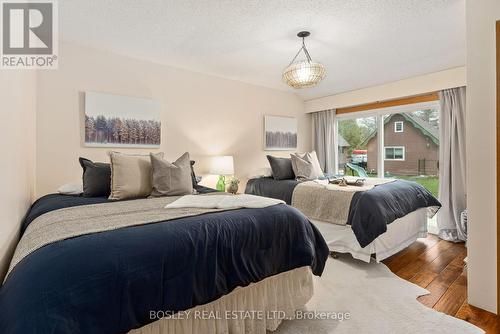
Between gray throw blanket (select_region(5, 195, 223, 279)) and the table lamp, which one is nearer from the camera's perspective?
gray throw blanket (select_region(5, 195, 223, 279))

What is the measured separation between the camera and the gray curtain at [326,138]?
5.04m

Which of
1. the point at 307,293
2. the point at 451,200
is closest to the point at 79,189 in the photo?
the point at 307,293

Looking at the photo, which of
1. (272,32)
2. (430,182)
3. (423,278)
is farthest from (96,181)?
(430,182)

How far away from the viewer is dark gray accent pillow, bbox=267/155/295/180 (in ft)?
12.6

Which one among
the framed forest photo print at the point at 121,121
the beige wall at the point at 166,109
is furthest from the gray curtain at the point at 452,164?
the framed forest photo print at the point at 121,121

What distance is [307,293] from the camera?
6.02ft

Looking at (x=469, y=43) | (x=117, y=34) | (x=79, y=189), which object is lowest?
(x=79, y=189)

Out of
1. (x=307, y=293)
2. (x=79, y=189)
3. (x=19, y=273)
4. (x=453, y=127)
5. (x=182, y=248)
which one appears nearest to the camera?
(x=19, y=273)

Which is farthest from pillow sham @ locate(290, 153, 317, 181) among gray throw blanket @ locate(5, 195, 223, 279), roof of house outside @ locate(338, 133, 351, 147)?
gray throw blanket @ locate(5, 195, 223, 279)

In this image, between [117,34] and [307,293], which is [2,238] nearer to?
[307,293]

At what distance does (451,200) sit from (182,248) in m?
3.82

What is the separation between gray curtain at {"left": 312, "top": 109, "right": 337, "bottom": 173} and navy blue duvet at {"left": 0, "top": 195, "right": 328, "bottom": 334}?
→ 3.72m

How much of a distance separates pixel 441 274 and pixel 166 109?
11.6 ft

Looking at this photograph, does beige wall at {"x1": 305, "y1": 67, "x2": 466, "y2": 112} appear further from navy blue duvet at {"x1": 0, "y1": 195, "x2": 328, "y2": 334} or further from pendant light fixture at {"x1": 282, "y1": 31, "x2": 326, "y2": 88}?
navy blue duvet at {"x1": 0, "y1": 195, "x2": 328, "y2": 334}
